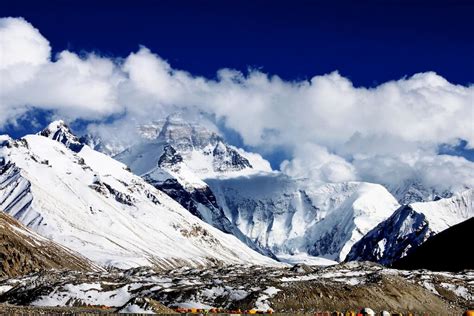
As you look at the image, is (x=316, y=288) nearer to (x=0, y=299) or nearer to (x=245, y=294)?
(x=245, y=294)

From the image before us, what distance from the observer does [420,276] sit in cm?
18375

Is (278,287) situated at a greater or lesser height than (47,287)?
greater

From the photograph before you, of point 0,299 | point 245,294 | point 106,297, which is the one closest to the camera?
point 245,294

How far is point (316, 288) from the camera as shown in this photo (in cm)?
14438

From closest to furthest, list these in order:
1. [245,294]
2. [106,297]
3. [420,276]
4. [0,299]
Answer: [245,294] → [106,297] → [0,299] → [420,276]

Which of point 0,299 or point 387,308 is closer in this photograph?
point 387,308

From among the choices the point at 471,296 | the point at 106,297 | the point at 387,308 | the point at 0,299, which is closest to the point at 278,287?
the point at 387,308

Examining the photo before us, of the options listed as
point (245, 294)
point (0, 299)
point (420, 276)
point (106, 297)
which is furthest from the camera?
point (420, 276)

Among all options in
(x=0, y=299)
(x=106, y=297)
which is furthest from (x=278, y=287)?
(x=0, y=299)

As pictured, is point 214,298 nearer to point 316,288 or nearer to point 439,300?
point 316,288

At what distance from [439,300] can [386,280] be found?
40.0 feet

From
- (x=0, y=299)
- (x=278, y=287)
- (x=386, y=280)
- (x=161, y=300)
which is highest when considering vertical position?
(x=386, y=280)

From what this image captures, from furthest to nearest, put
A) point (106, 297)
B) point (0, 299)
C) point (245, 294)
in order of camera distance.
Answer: point (0, 299), point (106, 297), point (245, 294)

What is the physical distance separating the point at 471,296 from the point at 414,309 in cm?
2567
